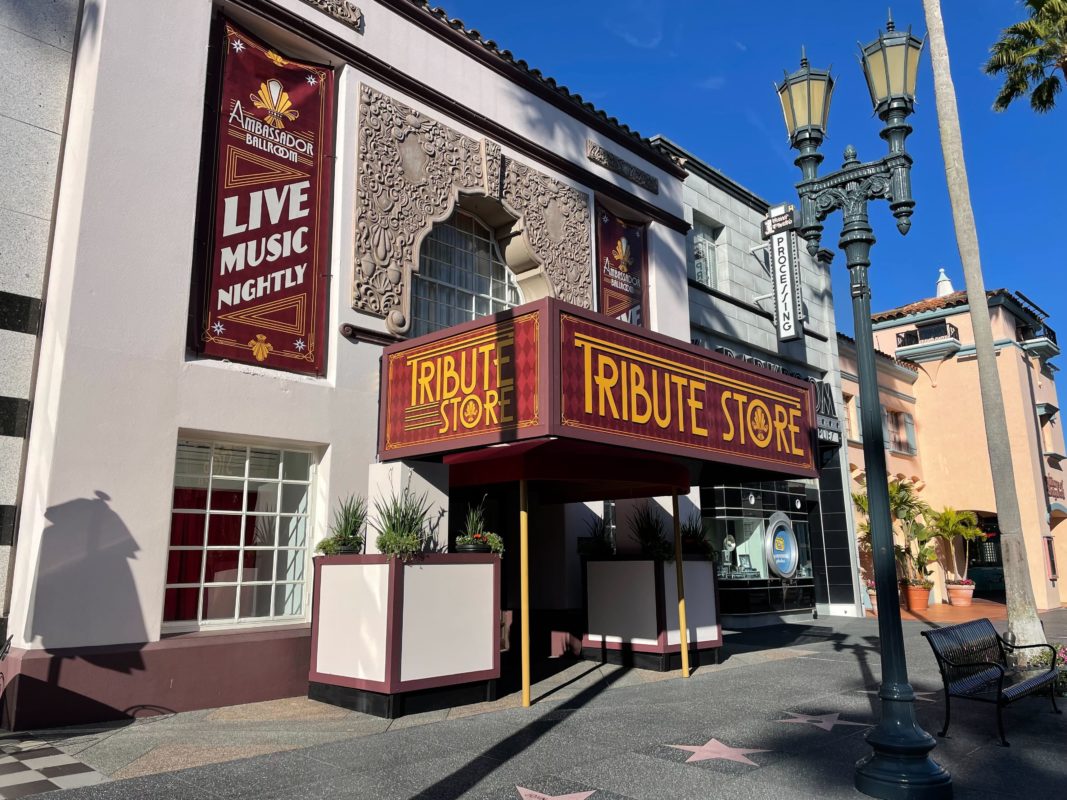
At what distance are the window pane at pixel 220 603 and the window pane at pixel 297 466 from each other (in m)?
1.54

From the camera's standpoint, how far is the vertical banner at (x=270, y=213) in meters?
9.70

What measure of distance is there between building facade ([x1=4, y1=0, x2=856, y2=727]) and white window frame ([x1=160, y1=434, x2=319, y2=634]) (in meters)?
0.03

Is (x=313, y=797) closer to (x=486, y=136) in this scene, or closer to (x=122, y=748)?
(x=122, y=748)

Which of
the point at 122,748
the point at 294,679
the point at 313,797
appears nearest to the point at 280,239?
the point at 294,679

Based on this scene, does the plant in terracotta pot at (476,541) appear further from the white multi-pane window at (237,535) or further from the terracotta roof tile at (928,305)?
the terracotta roof tile at (928,305)

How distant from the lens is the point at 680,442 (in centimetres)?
955

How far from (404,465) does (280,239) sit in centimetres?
336

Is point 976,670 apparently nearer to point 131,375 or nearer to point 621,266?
point 131,375

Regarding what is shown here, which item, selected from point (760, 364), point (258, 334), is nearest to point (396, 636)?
point (258, 334)

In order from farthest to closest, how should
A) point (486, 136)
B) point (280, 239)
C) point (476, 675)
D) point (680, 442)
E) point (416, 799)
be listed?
point (486, 136), point (280, 239), point (680, 442), point (476, 675), point (416, 799)

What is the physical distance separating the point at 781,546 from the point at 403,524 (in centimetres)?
1388

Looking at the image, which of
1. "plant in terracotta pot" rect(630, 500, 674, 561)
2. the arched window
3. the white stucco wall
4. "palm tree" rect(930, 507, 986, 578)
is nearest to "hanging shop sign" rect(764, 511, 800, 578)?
"plant in terracotta pot" rect(630, 500, 674, 561)

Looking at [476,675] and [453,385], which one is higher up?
[453,385]

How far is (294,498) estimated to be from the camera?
33.3ft
